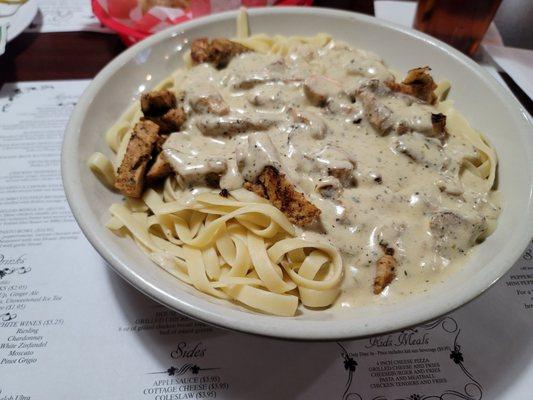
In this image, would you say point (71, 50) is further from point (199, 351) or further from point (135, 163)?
point (199, 351)

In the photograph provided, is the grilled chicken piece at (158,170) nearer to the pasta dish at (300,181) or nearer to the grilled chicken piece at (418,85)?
the pasta dish at (300,181)

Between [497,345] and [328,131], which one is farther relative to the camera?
[328,131]

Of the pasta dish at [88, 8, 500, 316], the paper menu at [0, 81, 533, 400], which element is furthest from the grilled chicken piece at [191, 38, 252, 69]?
the paper menu at [0, 81, 533, 400]

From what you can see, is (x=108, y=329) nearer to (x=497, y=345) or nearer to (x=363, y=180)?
(x=363, y=180)

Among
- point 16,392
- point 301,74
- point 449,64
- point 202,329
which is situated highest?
point 449,64

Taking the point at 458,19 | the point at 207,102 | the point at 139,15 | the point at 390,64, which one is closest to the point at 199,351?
the point at 207,102

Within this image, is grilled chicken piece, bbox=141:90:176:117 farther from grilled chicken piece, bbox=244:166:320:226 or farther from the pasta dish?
grilled chicken piece, bbox=244:166:320:226

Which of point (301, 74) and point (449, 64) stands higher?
point (449, 64)

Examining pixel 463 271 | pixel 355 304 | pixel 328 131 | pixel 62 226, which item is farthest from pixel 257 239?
pixel 62 226

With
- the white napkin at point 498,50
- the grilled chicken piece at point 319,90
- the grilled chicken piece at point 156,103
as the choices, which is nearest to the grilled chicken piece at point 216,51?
the grilled chicken piece at point 156,103
